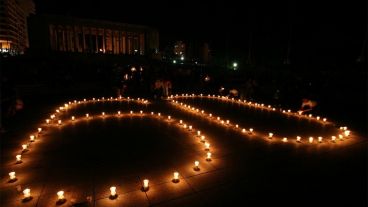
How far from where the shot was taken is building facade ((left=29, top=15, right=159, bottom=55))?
34969 millimetres

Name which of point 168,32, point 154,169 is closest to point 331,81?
point 154,169

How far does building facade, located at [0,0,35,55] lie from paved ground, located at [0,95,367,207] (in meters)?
83.4

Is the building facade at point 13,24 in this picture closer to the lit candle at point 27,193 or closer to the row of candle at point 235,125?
the row of candle at point 235,125

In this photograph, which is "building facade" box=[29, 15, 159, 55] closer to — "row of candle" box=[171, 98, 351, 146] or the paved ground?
"row of candle" box=[171, 98, 351, 146]

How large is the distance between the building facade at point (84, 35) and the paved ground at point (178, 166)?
30270 mm

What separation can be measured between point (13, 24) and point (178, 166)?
12741 centimetres

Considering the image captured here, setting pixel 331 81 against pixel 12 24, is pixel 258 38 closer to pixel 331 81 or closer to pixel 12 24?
pixel 331 81

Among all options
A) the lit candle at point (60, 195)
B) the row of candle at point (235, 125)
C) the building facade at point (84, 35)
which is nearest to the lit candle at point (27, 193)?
the lit candle at point (60, 195)

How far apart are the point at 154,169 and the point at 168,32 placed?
106ft

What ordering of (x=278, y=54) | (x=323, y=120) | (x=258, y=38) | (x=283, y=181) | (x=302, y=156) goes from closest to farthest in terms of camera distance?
(x=283, y=181) → (x=302, y=156) → (x=323, y=120) → (x=278, y=54) → (x=258, y=38)

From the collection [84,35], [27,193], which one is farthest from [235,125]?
[84,35]

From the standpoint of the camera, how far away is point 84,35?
131 feet

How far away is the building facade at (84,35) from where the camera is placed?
3497cm

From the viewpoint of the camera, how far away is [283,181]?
5.23 m
